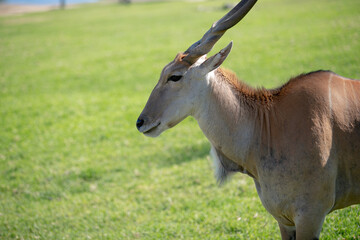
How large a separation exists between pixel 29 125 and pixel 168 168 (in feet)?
15.5

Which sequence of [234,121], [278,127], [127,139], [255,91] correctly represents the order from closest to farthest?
[278,127] → [234,121] → [255,91] → [127,139]

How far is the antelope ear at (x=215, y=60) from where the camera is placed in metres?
3.27

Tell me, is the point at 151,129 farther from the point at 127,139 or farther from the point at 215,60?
the point at 127,139

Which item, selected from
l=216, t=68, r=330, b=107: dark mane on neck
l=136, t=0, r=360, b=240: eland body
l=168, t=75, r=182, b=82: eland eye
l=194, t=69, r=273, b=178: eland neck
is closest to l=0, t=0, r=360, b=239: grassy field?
l=136, t=0, r=360, b=240: eland body

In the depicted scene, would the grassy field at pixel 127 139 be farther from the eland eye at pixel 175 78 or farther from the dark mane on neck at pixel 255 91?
the eland eye at pixel 175 78

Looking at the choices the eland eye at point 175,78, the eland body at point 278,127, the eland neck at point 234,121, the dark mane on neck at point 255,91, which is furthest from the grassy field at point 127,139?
the eland eye at point 175,78

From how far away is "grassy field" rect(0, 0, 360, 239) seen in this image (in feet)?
16.6

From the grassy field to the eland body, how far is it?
129 cm

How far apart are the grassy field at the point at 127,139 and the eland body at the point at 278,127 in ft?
4.22

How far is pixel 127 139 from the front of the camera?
8.09 meters

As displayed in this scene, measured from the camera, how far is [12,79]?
551 inches

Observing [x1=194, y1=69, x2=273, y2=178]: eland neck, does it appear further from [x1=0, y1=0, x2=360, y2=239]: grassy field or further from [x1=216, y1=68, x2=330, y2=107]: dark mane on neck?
[x1=0, y1=0, x2=360, y2=239]: grassy field

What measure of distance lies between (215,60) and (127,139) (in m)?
5.13

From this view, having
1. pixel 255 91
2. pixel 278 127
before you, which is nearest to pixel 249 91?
pixel 255 91
